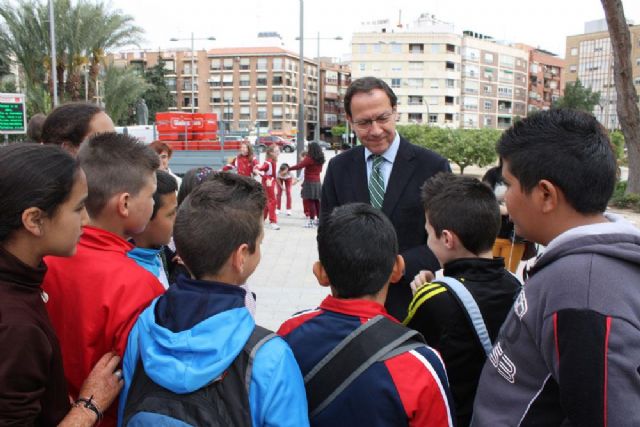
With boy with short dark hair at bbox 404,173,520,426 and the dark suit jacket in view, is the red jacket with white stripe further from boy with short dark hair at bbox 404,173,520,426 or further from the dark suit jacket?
the dark suit jacket

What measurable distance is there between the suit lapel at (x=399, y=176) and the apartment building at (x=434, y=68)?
263ft

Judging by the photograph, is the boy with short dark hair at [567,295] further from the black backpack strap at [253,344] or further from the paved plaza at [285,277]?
the paved plaza at [285,277]

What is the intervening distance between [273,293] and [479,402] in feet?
18.0

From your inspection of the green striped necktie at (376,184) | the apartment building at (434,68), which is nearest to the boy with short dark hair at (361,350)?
the green striped necktie at (376,184)

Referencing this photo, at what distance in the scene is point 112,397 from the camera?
68.5 inches

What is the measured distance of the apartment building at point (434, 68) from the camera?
84.9 metres

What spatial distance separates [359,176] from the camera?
3225mm

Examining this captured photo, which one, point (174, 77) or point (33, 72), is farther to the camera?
point (174, 77)

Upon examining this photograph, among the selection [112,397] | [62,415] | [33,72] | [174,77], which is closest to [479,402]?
[112,397]

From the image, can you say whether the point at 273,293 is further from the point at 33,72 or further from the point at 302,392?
the point at 33,72

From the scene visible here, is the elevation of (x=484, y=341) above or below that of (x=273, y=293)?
above

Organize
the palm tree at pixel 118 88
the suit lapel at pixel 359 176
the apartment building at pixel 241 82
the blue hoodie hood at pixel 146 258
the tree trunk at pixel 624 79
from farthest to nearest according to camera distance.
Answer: the apartment building at pixel 241 82, the palm tree at pixel 118 88, the tree trunk at pixel 624 79, the suit lapel at pixel 359 176, the blue hoodie hood at pixel 146 258

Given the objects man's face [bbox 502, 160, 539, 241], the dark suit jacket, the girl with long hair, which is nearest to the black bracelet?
Result: man's face [bbox 502, 160, 539, 241]

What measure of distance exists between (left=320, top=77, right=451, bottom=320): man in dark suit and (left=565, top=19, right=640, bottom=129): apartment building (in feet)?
334
